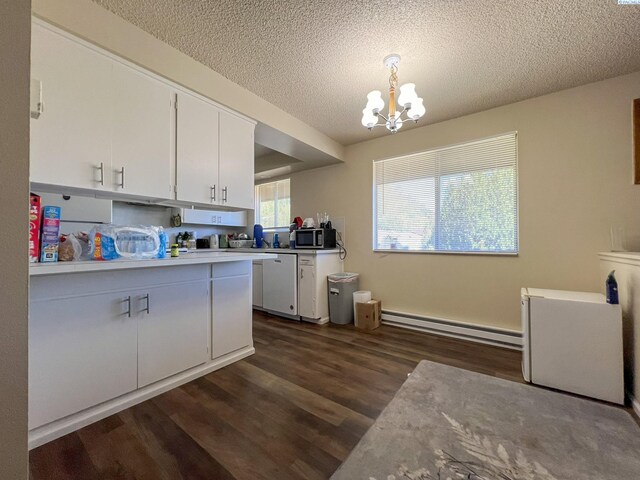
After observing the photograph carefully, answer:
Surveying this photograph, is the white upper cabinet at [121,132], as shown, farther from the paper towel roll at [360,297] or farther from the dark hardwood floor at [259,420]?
the paper towel roll at [360,297]

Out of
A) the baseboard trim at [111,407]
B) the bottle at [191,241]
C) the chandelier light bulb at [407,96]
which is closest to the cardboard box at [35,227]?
the baseboard trim at [111,407]

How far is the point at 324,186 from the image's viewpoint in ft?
13.6

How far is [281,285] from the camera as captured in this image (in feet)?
12.2

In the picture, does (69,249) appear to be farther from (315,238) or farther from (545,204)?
Result: (545,204)

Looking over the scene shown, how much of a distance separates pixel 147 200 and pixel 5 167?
1.70 meters

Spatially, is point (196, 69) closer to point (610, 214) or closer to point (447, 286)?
point (447, 286)

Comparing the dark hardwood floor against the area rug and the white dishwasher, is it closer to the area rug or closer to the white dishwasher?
the area rug

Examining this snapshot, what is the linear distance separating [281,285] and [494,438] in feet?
9.10

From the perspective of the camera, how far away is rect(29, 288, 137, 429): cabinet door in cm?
140

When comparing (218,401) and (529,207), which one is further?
(529,207)

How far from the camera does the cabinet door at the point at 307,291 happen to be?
3.46m

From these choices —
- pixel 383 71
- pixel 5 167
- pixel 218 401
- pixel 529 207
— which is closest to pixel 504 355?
pixel 529 207

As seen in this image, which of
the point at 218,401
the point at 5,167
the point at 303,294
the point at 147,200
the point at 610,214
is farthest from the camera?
the point at 303,294

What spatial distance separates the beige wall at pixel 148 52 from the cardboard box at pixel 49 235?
106 cm
